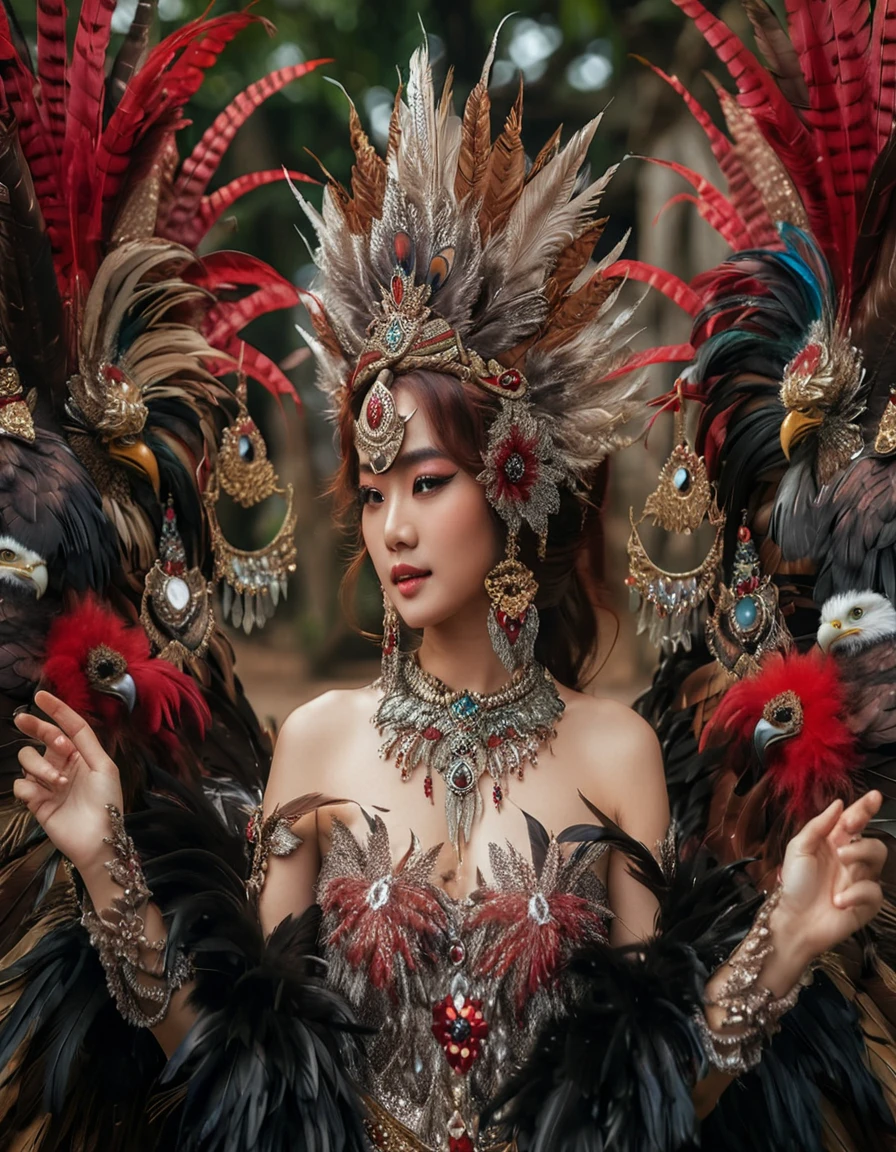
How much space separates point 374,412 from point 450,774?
1.67 feet

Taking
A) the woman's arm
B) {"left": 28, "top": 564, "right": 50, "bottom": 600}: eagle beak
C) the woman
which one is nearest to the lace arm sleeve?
the woman

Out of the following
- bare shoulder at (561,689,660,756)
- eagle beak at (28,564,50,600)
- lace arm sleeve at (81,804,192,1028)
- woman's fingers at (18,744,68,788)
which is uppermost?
eagle beak at (28,564,50,600)

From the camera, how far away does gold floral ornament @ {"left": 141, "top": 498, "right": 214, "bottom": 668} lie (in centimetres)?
226

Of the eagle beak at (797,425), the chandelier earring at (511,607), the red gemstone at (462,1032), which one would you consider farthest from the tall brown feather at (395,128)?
the red gemstone at (462,1032)

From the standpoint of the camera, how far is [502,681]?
2.01 metres

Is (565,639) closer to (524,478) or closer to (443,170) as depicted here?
(524,478)

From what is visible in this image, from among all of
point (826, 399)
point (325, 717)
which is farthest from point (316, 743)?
point (826, 399)

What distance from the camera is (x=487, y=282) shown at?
1.94 meters

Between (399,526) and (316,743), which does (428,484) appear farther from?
(316,743)

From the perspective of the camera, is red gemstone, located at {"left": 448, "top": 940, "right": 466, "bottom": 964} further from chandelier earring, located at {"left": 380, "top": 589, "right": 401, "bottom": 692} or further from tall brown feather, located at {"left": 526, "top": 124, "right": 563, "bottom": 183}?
tall brown feather, located at {"left": 526, "top": 124, "right": 563, "bottom": 183}

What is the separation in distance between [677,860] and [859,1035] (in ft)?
1.13

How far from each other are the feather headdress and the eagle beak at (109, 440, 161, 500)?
1.38 ft

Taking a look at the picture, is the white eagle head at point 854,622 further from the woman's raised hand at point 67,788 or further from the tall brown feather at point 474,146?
the woman's raised hand at point 67,788

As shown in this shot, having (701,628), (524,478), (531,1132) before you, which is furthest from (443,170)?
(531,1132)
